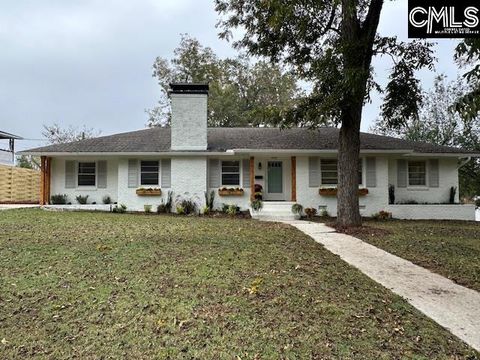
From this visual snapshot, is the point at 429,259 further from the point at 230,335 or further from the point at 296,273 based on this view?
the point at 230,335

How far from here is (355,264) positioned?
6105mm

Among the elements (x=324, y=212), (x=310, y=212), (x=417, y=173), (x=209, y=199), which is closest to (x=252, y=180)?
(x=209, y=199)

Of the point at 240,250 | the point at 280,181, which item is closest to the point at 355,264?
the point at 240,250

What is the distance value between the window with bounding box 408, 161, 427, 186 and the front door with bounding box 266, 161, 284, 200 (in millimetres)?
5915

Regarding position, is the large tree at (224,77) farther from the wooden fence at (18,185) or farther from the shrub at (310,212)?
the shrub at (310,212)

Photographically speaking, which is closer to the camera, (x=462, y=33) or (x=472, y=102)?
(x=472, y=102)

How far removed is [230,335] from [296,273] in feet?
6.67

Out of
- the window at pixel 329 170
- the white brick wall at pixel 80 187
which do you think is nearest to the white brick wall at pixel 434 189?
the window at pixel 329 170

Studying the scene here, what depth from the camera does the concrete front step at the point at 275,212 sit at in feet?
44.1

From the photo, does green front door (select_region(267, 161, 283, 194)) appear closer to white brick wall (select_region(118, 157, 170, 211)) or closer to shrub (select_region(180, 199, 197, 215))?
shrub (select_region(180, 199, 197, 215))

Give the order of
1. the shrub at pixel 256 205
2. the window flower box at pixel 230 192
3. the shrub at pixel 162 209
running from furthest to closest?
1. the window flower box at pixel 230 192
2. the shrub at pixel 162 209
3. the shrub at pixel 256 205

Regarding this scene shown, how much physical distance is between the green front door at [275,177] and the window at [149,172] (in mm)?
5103

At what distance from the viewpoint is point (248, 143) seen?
15320 millimetres

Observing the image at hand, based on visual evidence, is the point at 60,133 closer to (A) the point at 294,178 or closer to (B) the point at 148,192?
(B) the point at 148,192
